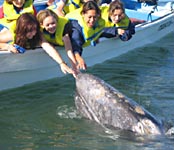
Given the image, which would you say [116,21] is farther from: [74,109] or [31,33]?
[74,109]

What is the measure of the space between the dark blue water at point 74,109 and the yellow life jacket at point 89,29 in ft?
2.43

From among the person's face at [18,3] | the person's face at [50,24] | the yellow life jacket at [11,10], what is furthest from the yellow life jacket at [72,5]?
the person's face at [50,24]

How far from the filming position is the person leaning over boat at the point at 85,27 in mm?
7574

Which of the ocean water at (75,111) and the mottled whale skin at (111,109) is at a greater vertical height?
the mottled whale skin at (111,109)

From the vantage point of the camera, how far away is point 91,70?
30.7 ft

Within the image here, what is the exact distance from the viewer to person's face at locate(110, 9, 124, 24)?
27.5ft

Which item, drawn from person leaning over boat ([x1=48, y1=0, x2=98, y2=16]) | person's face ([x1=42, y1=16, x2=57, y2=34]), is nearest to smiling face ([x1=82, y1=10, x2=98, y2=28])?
person's face ([x1=42, y1=16, x2=57, y2=34])

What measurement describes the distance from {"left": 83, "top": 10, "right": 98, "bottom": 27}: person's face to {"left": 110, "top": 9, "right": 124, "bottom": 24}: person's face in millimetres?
610

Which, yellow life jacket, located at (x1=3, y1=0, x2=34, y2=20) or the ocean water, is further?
yellow life jacket, located at (x1=3, y1=0, x2=34, y2=20)

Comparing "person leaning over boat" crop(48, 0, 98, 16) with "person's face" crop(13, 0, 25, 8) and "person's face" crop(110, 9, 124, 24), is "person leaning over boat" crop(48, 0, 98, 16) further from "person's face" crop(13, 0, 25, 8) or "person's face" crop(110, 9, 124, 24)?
"person's face" crop(13, 0, 25, 8)

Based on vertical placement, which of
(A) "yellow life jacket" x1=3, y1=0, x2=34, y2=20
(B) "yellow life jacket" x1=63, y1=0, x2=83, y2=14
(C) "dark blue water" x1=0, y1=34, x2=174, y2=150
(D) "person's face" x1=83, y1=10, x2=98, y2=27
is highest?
(A) "yellow life jacket" x1=3, y1=0, x2=34, y2=20

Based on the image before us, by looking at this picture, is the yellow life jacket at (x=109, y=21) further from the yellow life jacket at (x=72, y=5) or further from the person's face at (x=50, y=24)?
the person's face at (x=50, y=24)

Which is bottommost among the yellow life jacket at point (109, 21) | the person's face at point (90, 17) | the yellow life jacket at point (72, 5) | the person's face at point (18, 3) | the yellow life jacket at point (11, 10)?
the yellow life jacket at point (109, 21)

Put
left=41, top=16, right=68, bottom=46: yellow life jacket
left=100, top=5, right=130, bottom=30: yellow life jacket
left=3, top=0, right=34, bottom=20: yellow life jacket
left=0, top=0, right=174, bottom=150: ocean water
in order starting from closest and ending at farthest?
left=0, top=0, right=174, bottom=150: ocean water → left=41, top=16, right=68, bottom=46: yellow life jacket → left=3, top=0, right=34, bottom=20: yellow life jacket → left=100, top=5, right=130, bottom=30: yellow life jacket
